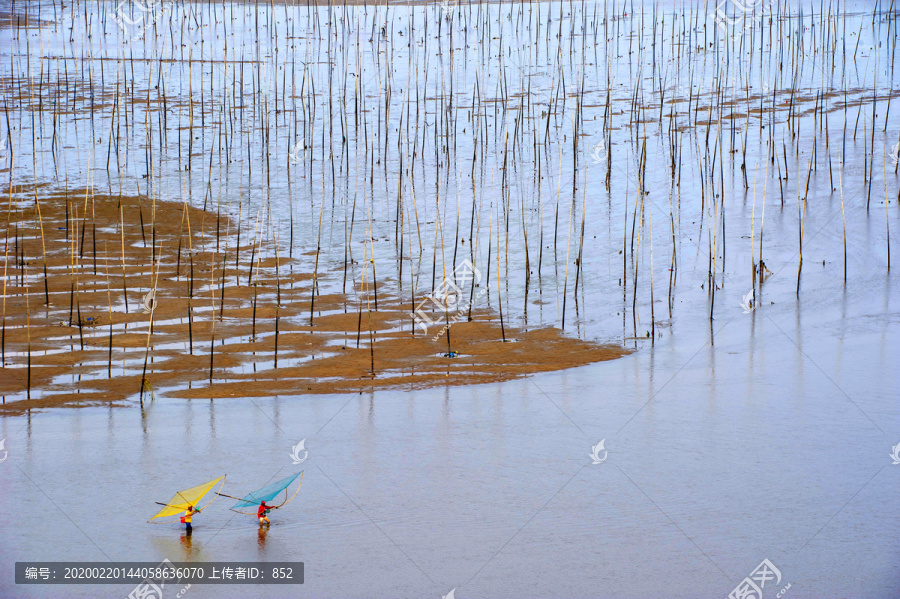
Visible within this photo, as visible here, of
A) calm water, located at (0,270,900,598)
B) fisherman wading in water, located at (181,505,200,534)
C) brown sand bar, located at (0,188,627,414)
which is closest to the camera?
calm water, located at (0,270,900,598)

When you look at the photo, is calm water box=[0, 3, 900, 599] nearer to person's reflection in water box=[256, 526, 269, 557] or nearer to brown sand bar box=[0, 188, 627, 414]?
person's reflection in water box=[256, 526, 269, 557]

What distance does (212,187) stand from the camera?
351 inches

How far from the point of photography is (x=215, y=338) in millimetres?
5402

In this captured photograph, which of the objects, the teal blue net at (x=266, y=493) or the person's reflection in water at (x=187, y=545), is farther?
the teal blue net at (x=266, y=493)

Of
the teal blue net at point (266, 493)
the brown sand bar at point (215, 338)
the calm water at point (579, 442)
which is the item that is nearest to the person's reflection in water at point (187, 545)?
the calm water at point (579, 442)

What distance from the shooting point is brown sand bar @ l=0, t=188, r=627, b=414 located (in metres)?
4.81

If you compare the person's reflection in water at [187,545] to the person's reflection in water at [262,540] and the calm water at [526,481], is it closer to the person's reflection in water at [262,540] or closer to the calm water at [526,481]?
the calm water at [526,481]

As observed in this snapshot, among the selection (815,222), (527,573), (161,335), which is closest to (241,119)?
(161,335)

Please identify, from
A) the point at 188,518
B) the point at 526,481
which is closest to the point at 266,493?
the point at 188,518

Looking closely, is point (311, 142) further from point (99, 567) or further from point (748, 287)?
point (99, 567)

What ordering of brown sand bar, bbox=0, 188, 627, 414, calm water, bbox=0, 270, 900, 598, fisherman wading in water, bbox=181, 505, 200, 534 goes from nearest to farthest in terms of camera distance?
1. calm water, bbox=0, 270, 900, 598
2. fisherman wading in water, bbox=181, 505, 200, 534
3. brown sand bar, bbox=0, 188, 627, 414

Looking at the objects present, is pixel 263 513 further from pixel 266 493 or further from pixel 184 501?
pixel 184 501

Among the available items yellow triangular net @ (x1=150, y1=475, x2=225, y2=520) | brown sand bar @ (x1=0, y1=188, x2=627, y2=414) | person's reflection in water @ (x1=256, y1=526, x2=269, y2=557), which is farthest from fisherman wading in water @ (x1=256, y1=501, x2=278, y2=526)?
brown sand bar @ (x1=0, y1=188, x2=627, y2=414)

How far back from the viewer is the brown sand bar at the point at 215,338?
4.81 meters
